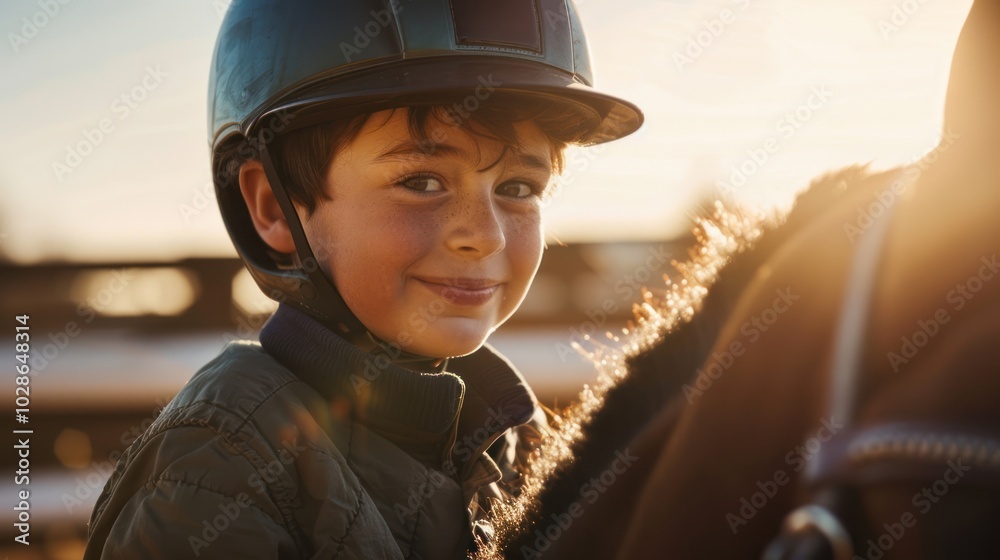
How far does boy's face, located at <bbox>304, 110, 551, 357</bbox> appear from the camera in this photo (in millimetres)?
1442

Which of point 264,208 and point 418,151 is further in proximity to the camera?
point 264,208

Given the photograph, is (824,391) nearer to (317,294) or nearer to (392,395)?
(392,395)

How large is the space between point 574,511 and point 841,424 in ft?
1.15

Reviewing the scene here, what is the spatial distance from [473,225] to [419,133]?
188mm

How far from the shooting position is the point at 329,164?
1529mm

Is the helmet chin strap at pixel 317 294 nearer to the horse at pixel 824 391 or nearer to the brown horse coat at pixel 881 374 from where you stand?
the horse at pixel 824 391

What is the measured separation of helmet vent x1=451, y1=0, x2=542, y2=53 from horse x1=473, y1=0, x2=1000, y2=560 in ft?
2.35

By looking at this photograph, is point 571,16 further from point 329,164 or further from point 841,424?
point 841,424

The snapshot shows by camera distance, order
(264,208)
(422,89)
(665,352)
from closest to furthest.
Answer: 1. (665,352)
2. (422,89)
3. (264,208)

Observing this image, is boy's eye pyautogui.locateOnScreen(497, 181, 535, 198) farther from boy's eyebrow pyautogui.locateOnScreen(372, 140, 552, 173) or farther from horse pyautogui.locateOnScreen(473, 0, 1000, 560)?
horse pyautogui.locateOnScreen(473, 0, 1000, 560)

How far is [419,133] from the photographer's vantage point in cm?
145

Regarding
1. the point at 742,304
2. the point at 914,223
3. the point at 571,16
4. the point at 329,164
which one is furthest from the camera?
the point at 571,16

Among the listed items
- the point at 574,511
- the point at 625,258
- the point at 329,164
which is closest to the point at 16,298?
the point at 625,258

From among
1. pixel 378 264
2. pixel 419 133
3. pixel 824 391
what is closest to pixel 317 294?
pixel 378 264
